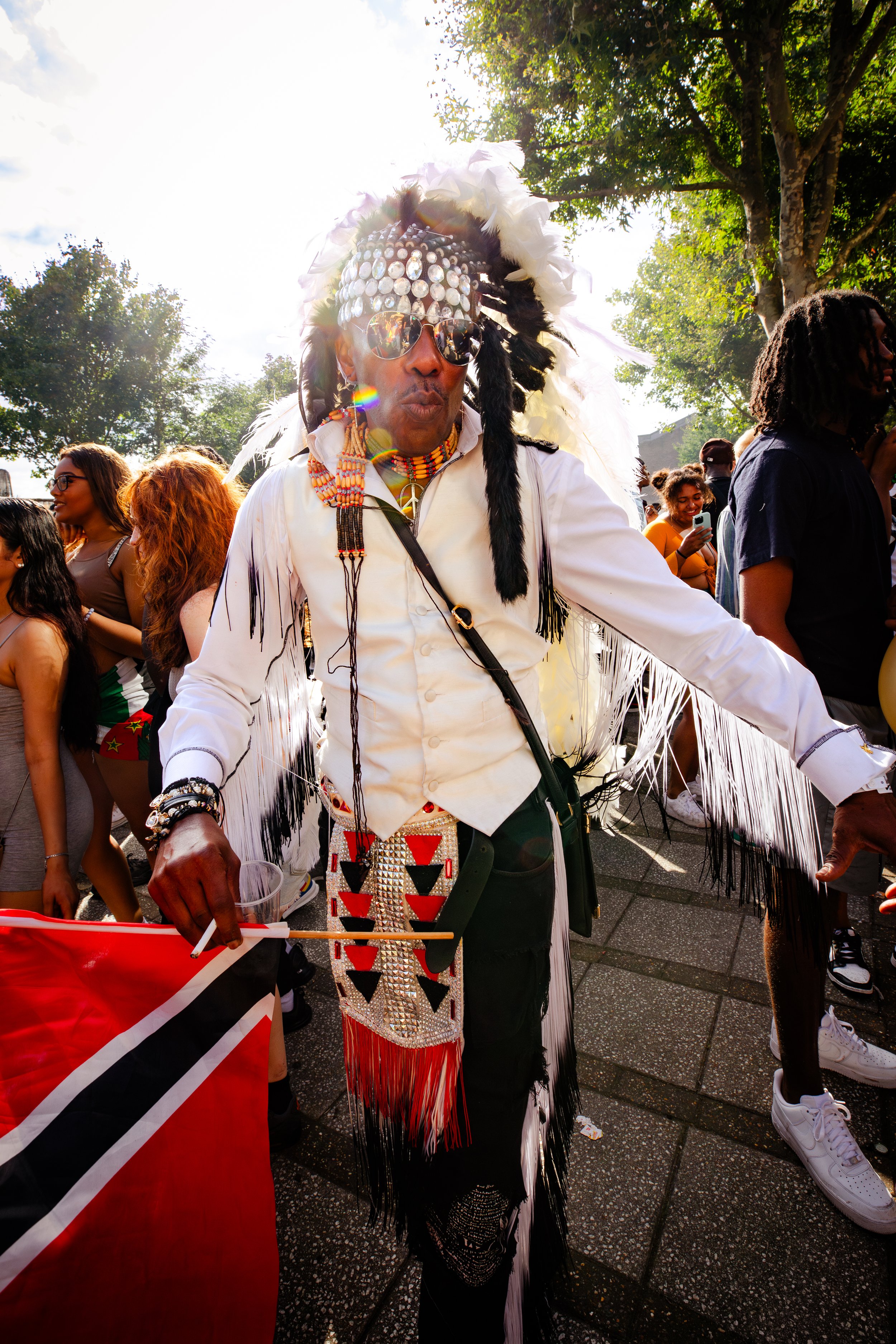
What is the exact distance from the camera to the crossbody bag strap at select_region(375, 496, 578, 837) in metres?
1.26

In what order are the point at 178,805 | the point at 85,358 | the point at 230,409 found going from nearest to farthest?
the point at 178,805 → the point at 85,358 → the point at 230,409

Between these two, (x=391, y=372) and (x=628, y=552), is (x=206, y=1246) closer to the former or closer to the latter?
(x=628, y=552)

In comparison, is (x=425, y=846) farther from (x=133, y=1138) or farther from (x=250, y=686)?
(x=133, y=1138)

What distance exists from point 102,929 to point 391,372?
3.92 feet

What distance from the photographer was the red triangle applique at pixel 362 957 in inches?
52.4

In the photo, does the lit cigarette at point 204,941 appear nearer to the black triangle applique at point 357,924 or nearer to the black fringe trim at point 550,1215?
the black triangle applique at point 357,924

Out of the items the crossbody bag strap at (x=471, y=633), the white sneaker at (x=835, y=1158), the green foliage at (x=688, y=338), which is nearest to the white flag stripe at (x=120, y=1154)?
the crossbody bag strap at (x=471, y=633)

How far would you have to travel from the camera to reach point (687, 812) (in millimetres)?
4035

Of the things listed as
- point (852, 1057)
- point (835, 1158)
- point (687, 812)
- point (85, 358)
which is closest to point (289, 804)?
point (835, 1158)

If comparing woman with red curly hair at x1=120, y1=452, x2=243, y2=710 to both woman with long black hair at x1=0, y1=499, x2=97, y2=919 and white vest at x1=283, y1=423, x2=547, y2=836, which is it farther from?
white vest at x1=283, y1=423, x2=547, y2=836

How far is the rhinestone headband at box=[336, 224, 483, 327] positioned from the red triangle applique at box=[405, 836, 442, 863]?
105cm

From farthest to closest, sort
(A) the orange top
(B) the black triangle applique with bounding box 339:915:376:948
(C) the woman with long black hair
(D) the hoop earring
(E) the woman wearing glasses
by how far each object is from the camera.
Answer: (A) the orange top
(E) the woman wearing glasses
(C) the woman with long black hair
(D) the hoop earring
(B) the black triangle applique with bounding box 339:915:376:948

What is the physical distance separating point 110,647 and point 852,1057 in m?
3.30

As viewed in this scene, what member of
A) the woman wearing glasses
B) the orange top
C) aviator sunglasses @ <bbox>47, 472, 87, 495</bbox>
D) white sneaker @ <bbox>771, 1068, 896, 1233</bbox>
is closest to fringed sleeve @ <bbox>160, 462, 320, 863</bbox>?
the woman wearing glasses
